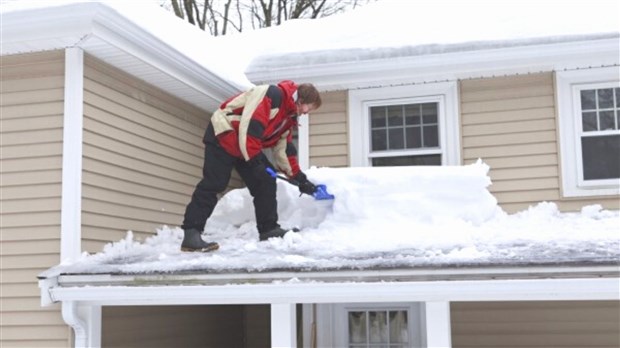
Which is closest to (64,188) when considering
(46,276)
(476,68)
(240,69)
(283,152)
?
(46,276)

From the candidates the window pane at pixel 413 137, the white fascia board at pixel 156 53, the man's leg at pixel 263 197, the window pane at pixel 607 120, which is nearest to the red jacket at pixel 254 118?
the man's leg at pixel 263 197

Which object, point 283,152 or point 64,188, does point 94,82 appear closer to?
point 64,188

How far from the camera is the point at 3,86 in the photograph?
6980mm

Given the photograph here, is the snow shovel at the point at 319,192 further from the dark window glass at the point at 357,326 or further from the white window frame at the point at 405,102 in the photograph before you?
the dark window glass at the point at 357,326

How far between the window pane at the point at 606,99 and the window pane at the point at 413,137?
1983 millimetres

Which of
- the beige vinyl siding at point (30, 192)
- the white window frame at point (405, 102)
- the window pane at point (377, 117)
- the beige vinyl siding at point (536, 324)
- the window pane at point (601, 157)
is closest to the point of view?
the beige vinyl siding at point (30, 192)

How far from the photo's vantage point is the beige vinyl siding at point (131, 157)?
687 cm

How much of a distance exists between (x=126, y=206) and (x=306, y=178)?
1801mm

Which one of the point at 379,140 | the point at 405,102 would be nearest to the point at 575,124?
the point at 405,102

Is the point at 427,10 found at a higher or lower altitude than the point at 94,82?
higher

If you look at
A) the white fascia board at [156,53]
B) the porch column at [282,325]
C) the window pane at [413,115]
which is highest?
the white fascia board at [156,53]

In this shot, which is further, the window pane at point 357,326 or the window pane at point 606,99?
the window pane at point 357,326

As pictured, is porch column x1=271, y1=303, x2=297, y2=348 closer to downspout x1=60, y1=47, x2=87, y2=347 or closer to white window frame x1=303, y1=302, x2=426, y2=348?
downspout x1=60, y1=47, x2=87, y2=347

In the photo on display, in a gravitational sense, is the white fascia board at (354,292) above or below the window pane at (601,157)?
below
